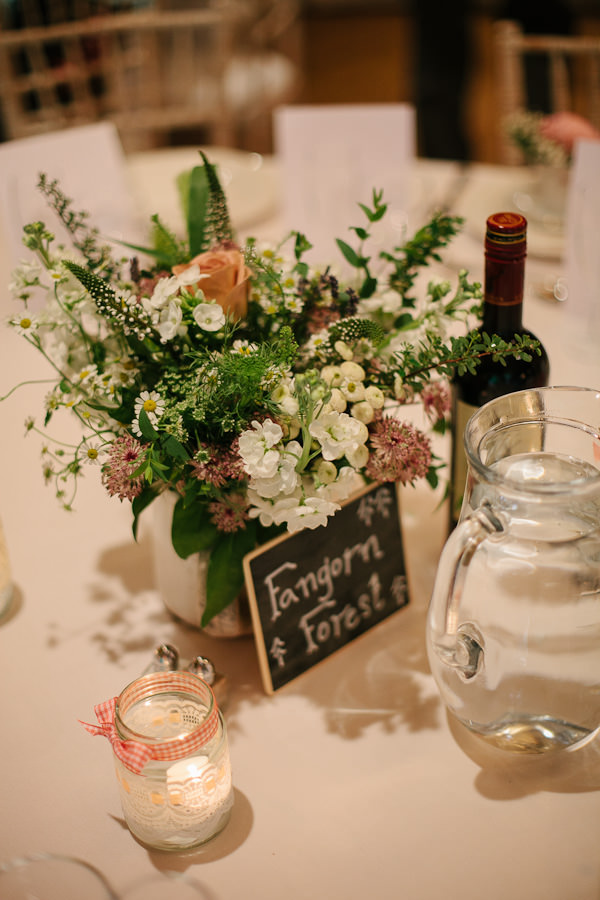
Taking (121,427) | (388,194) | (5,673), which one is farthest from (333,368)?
(388,194)

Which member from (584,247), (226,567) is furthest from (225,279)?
(584,247)

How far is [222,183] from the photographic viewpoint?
1549 mm

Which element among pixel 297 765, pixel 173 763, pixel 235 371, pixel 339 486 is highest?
pixel 235 371

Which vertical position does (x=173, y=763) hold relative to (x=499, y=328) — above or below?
below

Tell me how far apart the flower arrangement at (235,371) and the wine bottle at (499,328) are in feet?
0.08

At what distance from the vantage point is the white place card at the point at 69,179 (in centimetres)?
138

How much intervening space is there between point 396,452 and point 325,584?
0.17m

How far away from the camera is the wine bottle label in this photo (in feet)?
2.84

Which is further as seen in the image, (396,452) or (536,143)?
(536,143)

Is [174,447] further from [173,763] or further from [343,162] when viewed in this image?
[343,162]

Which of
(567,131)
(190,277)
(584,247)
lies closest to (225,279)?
(190,277)

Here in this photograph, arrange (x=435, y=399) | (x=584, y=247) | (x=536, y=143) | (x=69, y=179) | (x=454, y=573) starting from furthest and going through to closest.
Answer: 1. (x=536, y=143)
2. (x=69, y=179)
3. (x=584, y=247)
4. (x=435, y=399)
5. (x=454, y=573)

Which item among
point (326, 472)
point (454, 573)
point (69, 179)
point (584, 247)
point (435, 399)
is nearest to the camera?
point (454, 573)

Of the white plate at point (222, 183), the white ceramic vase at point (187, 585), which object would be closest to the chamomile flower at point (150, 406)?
the white ceramic vase at point (187, 585)
